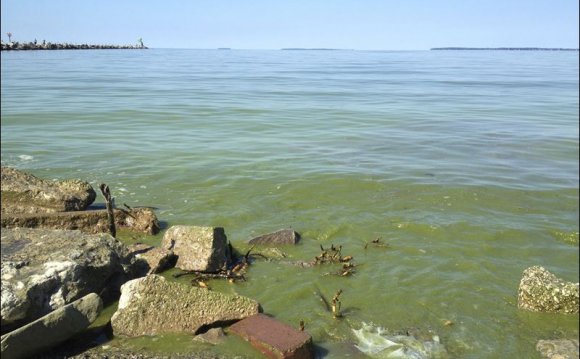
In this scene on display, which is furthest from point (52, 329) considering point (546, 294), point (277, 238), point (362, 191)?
point (362, 191)

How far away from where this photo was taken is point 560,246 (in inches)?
298

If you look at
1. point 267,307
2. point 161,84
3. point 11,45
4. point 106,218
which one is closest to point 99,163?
point 106,218

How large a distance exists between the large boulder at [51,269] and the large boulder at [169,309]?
51 centimetres

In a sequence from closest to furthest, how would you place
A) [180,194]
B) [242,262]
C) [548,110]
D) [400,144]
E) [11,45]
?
[242,262]
[180,194]
[400,144]
[548,110]
[11,45]

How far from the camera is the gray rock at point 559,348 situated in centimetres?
478

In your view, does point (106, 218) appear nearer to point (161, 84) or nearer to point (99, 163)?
point (99, 163)

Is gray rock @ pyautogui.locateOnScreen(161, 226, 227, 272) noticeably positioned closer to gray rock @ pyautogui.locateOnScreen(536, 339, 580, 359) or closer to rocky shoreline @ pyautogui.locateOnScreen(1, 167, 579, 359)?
rocky shoreline @ pyautogui.locateOnScreen(1, 167, 579, 359)

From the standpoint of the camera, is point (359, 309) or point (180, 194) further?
point (180, 194)

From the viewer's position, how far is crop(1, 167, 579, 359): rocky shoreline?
4566mm

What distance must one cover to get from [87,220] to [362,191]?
520 cm

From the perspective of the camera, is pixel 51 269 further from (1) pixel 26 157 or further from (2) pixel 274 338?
(1) pixel 26 157

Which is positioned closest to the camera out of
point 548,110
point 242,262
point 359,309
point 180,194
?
point 359,309

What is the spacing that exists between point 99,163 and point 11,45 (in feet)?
280

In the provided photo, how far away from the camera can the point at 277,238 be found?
296 inches
